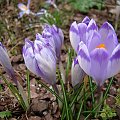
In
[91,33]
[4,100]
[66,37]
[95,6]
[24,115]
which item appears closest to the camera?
[91,33]

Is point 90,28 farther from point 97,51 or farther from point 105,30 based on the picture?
point 97,51

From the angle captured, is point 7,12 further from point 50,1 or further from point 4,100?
point 4,100

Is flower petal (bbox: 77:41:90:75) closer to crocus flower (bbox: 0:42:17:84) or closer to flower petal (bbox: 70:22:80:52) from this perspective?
flower petal (bbox: 70:22:80:52)

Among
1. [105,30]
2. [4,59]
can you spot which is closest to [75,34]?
[105,30]

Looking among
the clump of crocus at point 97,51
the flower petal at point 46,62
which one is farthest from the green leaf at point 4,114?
the clump of crocus at point 97,51

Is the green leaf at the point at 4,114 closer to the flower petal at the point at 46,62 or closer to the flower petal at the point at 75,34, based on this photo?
the flower petal at the point at 46,62

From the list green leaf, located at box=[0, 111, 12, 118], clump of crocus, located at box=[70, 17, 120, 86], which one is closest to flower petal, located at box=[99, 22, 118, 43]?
clump of crocus, located at box=[70, 17, 120, 86]

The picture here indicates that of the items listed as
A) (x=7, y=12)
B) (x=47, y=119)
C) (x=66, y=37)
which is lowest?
(x=47, y=119)

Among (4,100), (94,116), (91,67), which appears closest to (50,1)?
(4,100)
